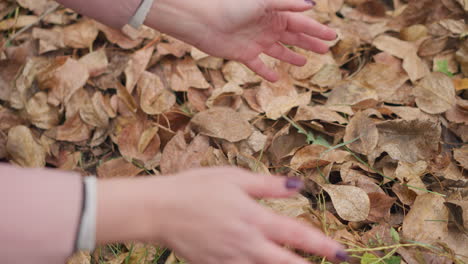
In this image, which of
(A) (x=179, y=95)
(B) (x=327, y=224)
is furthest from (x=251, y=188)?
(A) (x=179, y=95)

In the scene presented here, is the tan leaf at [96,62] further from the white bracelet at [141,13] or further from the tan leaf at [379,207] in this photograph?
the tan leaf at [379,207]

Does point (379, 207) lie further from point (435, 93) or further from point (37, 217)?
point (37, 217)

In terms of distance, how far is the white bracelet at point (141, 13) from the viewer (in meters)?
0.86

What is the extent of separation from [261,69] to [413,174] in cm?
36

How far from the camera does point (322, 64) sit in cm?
105

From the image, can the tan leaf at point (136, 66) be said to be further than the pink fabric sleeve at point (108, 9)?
Yes

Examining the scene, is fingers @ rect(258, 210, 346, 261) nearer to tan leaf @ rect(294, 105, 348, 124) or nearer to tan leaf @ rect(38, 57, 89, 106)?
tan leaf @ rect(294, 105, 348, 124)

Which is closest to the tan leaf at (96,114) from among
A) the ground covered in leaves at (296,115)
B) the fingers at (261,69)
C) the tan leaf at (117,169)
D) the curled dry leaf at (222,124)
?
the ground covered in leaves at (296,115)

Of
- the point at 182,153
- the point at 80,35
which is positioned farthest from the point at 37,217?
the point at 80,35

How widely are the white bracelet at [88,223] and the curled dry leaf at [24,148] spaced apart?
1.64 ft

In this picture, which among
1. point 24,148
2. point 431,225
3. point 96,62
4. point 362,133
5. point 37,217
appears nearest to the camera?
point 37,217

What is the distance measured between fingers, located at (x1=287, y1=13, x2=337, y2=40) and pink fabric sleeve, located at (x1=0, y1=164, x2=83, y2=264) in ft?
1.84

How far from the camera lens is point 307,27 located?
0.91 m

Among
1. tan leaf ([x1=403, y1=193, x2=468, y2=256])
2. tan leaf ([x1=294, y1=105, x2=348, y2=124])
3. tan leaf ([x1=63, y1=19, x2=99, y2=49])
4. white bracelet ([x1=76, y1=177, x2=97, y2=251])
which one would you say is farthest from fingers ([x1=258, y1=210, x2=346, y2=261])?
tan leaf ([x1=63, y1=19, x2=99, y2=49])
